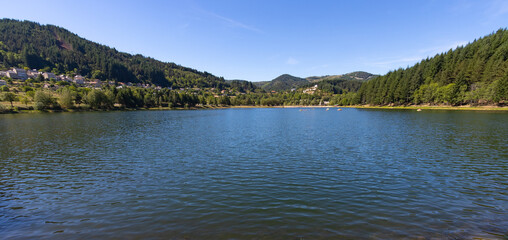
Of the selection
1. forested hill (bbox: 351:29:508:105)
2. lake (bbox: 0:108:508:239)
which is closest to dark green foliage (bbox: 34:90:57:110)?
lake (bbox: 0:108:508:239)

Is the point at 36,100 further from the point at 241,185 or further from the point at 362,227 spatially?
the point at 362,227

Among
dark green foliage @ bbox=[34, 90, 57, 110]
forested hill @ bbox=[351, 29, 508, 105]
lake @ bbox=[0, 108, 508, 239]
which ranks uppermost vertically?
forested hill @ bbox=[351, 29, 508, 105]

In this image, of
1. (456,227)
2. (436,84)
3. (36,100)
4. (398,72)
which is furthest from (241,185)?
(398,72)

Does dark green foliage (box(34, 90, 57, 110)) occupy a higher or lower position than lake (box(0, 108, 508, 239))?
higher

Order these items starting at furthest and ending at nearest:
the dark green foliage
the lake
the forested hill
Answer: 1. the dark green foliage
2. the forested hill
3. the lake

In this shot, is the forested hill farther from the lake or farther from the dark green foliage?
the dark green foliage

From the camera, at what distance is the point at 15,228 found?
40.4 feet

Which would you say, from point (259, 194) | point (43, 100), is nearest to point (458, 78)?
point (259, 194)

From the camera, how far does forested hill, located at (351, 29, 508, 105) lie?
4476 inches

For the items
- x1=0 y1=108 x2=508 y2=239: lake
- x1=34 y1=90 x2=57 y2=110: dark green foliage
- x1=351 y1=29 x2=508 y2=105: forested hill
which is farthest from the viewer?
x1=34 y1=90 x2=57 y2=110: dark green foliage

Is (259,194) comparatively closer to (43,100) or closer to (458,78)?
(458,78)

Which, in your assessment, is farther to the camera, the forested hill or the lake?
the forested hill

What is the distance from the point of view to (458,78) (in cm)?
12900

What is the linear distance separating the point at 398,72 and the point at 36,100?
27356 centimetres
